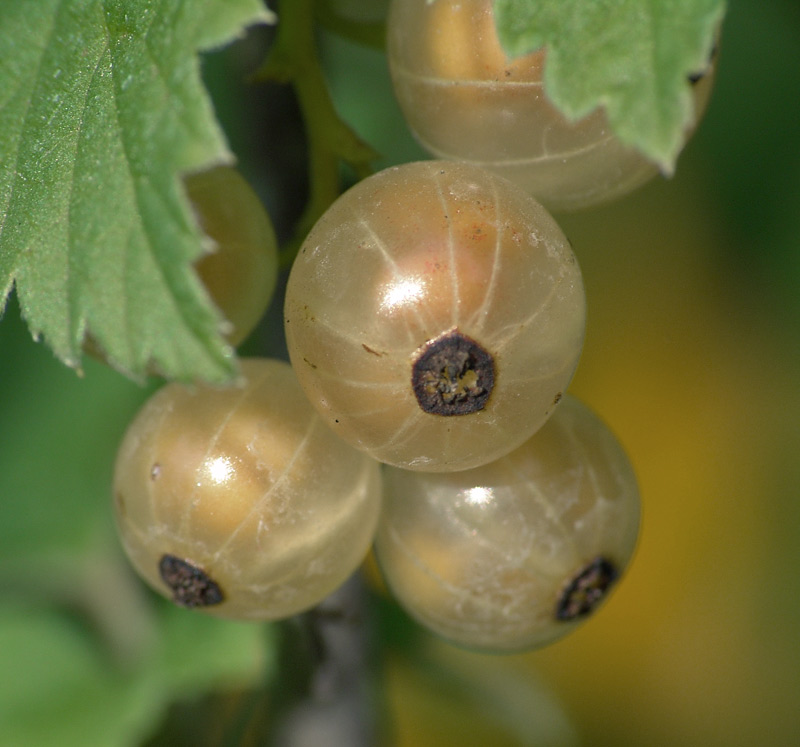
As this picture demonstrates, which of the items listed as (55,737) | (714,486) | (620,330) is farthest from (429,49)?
(714,486)

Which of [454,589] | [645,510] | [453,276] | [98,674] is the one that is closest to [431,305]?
[453,276]

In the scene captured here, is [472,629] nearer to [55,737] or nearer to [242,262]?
[242,262]

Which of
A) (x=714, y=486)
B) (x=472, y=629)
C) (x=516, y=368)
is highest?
(x=516, y=368)

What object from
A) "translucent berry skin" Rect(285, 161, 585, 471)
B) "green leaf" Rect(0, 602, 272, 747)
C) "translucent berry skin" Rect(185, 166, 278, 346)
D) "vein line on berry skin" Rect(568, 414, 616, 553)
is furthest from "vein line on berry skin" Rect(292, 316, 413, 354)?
"green leaf" Rect(0, 602, 272, 747)

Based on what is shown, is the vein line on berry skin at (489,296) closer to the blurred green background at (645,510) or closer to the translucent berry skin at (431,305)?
the translucent berry skin at (431,305)

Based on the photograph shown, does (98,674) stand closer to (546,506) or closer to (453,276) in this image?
(546,506)

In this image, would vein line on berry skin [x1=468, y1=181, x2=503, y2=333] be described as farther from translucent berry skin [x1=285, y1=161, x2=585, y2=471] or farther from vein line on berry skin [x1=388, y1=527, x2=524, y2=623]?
vein line on berry skin [x1=388, y1=527, x2=524, y2=623]
